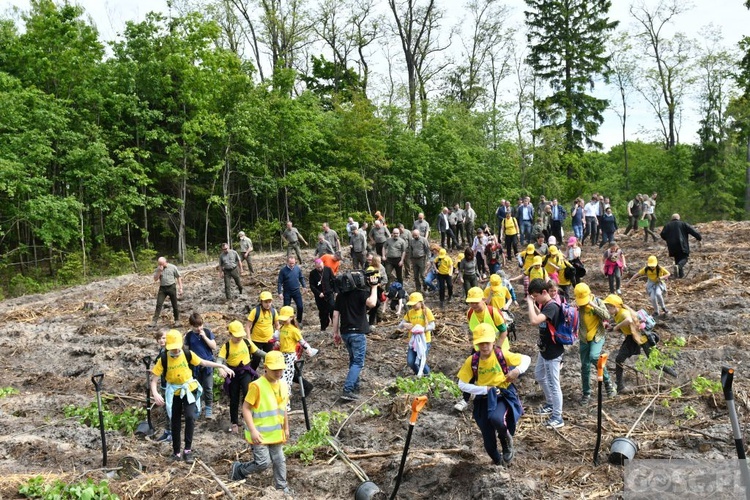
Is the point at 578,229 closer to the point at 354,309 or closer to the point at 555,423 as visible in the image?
the point at 354,309

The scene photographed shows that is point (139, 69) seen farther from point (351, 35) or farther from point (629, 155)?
point (629, 155)

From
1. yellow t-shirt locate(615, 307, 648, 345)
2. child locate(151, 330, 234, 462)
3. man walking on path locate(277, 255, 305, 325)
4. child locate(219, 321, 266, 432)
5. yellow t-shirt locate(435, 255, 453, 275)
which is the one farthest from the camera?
yellow t-shirt locate(435, 255, 453, 275)

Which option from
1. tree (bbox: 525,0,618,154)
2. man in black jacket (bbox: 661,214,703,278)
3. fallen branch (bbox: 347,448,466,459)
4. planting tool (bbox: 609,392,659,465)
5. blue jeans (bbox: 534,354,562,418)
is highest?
tree (bbox: 525,0,618,154)

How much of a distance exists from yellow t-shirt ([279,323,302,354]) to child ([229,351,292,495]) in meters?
2.95

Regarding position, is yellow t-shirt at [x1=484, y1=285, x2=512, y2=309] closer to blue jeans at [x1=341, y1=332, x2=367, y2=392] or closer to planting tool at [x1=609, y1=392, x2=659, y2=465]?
blue jeans at [x1=341, y1=332, x2=367, y2=392]

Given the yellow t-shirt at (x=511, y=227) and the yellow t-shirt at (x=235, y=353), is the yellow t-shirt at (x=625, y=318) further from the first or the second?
the yellow t-shirt at (x=511, y=227)

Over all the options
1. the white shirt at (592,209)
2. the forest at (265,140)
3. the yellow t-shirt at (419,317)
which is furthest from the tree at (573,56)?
the yellow t-shirt at (419,317)

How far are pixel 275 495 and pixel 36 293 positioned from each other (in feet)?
63.4

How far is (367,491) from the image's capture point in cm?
588

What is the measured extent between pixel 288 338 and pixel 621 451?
4.90 meters

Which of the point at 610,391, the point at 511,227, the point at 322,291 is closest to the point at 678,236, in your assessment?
the point at 511,227

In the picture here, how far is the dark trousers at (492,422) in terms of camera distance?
589 cm

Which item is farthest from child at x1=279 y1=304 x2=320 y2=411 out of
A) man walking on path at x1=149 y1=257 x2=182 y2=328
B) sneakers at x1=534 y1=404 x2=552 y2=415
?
man walking on path at x1=149 y1=257 x2=182 y2=328

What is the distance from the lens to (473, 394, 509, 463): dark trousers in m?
5.89
